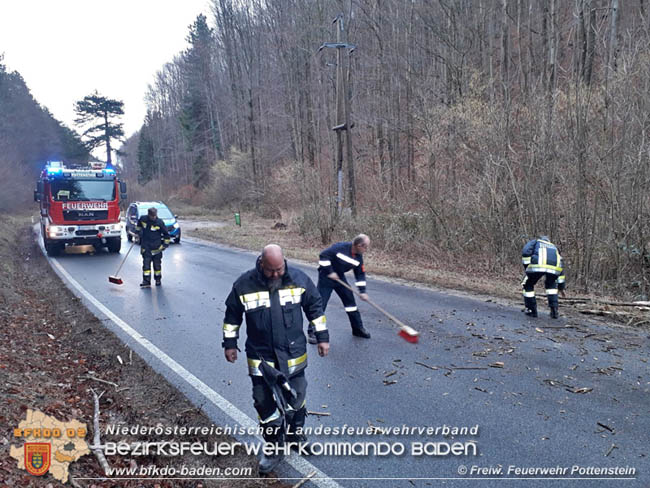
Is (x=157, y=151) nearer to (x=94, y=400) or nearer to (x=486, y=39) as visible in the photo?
(x=486, y=39)

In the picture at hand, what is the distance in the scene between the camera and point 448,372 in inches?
206

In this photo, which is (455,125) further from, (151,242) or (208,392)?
(208,392)

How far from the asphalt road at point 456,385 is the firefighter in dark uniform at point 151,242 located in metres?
1.73

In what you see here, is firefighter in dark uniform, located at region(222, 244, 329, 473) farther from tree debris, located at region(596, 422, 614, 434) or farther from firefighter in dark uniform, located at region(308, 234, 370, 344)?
firefighter in dark uniform, located at region(308, 234, 370, 344)

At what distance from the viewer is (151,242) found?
400 inches

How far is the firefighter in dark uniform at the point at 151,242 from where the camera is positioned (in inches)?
401

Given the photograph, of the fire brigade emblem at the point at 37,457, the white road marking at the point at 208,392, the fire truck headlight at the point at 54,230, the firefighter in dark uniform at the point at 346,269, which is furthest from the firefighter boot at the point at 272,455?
Answer: the fire truck headlight at the point at 54,230

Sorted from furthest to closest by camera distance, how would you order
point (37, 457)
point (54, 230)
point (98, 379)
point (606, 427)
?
point (54, 230)
point (98, 379)
point (606, 427)
point (37, 457)

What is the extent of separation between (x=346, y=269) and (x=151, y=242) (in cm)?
541

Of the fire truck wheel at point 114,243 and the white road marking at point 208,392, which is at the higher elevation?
the fire truck wheel at point 114,243

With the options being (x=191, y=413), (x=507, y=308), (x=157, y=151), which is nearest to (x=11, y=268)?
A: (x=191, y=413)

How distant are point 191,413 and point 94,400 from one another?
1.09m

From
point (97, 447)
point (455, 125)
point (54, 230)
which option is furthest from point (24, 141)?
point (97, 447)

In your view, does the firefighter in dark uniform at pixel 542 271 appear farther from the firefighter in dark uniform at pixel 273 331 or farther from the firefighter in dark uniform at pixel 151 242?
the firefighter in dark uniform at pixel 151 242
